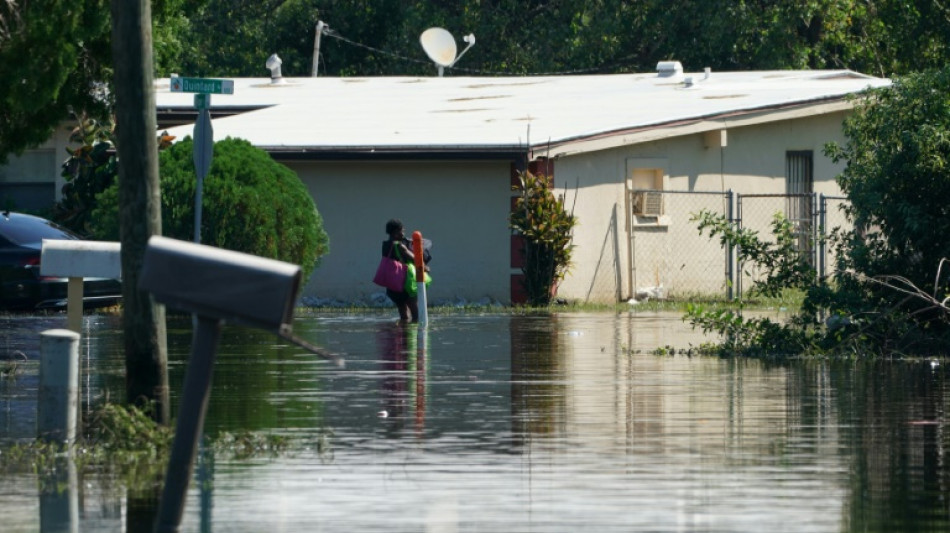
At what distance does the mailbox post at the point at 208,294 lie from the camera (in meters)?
6.56

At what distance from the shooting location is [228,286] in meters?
6.61

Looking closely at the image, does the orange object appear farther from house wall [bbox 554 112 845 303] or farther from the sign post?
house wall [bbox 554 112 845 303]

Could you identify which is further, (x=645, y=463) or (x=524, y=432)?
(x=524, y=432)

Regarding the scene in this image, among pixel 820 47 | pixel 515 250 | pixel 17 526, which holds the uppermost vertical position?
pixel 820 47

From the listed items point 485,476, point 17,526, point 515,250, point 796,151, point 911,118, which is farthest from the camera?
point 796,151

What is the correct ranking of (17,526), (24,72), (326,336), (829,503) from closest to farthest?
(17,526) < (829,503) < (24,72) < (326,336)

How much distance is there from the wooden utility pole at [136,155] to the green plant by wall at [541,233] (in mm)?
16147

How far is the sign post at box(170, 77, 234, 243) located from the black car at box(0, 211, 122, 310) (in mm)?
5399

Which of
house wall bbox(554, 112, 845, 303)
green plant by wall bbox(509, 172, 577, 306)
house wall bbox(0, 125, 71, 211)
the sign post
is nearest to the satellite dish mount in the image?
house wall bbox(0, 125, 71, 211)

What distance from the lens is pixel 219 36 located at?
53625 millimetres

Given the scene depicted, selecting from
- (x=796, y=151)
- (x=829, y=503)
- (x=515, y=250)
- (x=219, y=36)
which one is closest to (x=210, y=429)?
(x=829, y=503)

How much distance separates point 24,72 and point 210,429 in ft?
12.5

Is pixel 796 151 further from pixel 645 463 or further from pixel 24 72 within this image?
pixel 645 463

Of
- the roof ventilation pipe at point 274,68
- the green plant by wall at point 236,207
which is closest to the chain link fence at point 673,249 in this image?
the green plant by wall at point 236,207
